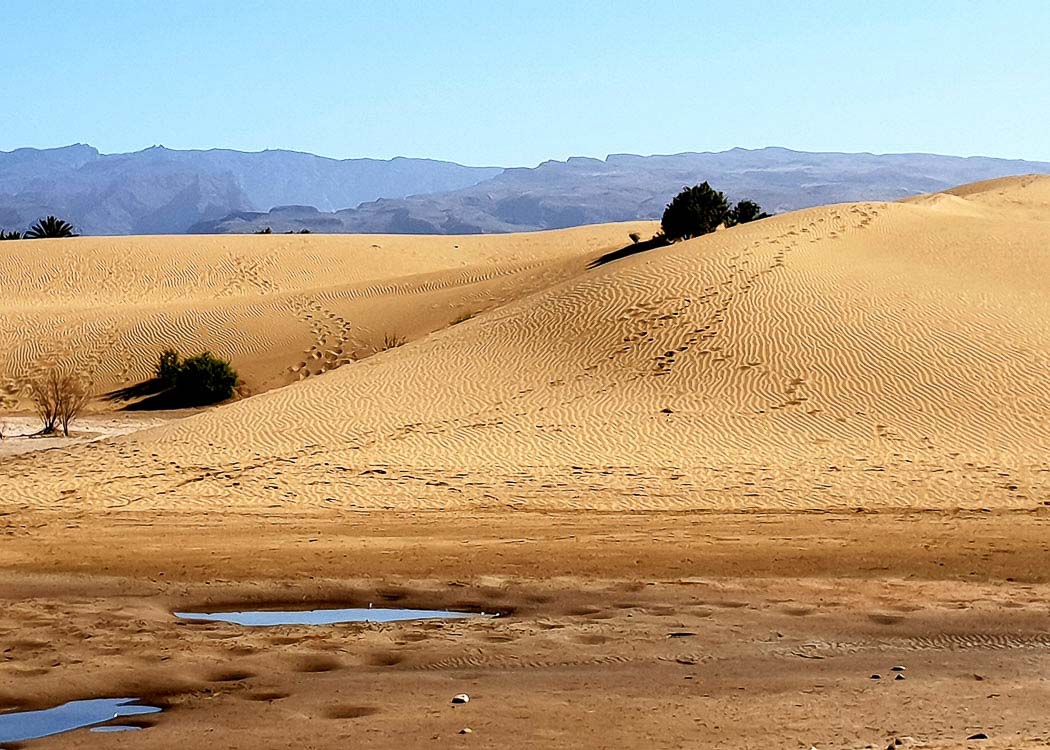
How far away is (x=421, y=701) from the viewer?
8.44m

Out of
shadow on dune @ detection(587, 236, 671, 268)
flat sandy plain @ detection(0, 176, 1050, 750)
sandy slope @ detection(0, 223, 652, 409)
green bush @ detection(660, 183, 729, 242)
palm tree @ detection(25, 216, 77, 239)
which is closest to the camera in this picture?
flat sandy plain @ detection(0, 176, 1050, 750)

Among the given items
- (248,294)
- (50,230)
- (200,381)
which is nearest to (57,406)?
(200,381)

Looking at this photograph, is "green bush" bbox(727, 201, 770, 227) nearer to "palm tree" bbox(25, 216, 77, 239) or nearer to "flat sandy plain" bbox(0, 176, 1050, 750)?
"flat sandy plain" bbox(0, 176, 1050, 750)

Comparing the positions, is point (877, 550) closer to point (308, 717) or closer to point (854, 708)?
point (854, 708)

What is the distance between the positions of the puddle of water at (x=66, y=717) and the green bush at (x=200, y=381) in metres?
21.6

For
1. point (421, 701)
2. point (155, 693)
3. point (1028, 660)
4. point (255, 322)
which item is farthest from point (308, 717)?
point (255, 322)

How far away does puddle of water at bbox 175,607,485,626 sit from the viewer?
10.8 meters

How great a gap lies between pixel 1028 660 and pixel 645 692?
279 centimetres

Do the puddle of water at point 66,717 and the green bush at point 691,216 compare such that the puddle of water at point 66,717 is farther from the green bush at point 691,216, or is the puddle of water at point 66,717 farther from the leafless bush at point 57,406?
the green bush at point 691,216

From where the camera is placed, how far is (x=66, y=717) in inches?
327

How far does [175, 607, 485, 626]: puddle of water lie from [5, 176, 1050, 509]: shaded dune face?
491cm

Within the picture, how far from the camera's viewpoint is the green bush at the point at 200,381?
3014 cm

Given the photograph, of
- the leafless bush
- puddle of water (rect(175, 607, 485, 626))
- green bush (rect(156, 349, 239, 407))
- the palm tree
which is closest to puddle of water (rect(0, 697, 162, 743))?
puddle of water (rect(175, 607, 485, 626))

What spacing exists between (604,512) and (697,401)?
21.1 ft
